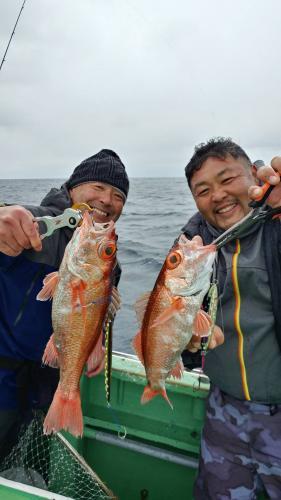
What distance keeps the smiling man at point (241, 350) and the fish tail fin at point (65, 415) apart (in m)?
1.30

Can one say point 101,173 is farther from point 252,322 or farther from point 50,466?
point 50,466

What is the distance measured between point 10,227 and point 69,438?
8.22ft

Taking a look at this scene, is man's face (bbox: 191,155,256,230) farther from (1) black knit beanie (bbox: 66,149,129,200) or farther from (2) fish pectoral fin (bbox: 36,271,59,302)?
(2) fish pectoral fin (bbox: 36,271,59,302)

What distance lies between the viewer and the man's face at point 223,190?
10.4ft

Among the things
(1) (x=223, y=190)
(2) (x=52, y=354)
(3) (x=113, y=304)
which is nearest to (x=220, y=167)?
(1) (x=223, y=190)

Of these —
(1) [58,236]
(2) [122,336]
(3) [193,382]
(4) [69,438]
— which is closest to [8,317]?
(1) [58,236]

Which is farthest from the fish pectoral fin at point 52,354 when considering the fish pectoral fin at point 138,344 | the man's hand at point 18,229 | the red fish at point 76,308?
the man's hand at point 18,229

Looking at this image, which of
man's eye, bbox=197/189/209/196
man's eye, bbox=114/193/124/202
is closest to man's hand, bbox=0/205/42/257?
man's eye, bbox=114/193/124/202

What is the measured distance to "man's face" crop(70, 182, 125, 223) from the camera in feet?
11.2

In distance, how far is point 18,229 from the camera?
2.23m

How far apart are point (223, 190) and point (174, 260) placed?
40.8 inches

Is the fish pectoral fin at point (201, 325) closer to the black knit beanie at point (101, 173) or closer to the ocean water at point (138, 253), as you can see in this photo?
the black knit beanie at point (101, 173)

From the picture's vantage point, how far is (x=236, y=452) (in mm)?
2916

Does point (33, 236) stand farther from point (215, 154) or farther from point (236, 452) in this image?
point (236, 452)
